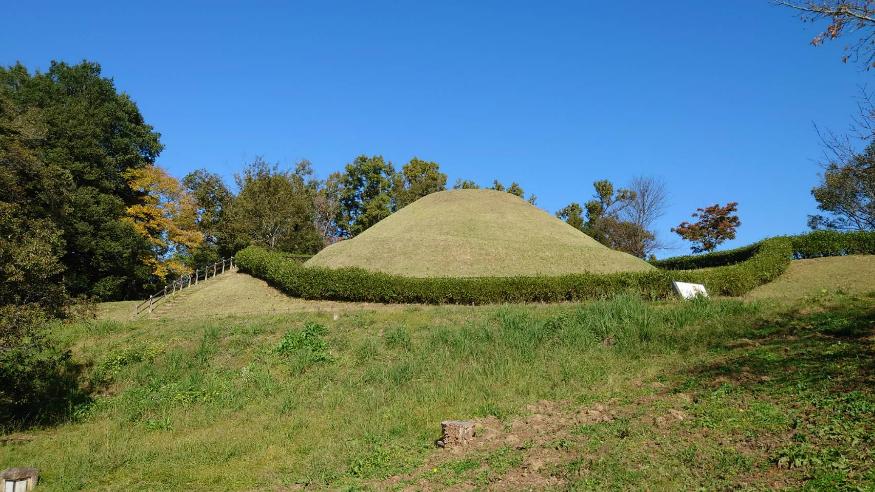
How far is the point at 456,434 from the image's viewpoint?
811cm

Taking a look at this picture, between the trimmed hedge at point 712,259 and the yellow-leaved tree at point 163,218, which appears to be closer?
the trimmed hedge at point 712,259

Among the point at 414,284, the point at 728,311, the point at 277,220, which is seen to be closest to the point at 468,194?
the point at 277,220

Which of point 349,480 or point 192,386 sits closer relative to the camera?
point 349,480

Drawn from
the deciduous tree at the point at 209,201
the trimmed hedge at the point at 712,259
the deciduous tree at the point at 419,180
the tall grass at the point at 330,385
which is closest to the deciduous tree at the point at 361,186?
the deciduous tree at the point at 419,180

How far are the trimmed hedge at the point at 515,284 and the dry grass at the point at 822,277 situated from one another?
1.94ft

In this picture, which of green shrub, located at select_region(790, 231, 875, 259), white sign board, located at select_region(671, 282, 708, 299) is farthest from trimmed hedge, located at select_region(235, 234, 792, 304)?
green shrub, located at select_region(790, 231, 875, 259)

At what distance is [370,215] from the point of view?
6009 centimetres

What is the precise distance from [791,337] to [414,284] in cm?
1583

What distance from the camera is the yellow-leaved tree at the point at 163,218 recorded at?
42.5m

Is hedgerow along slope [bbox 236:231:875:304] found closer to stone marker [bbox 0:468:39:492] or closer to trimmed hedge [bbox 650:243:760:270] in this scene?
trimmed hedge [bbox 650:243:760:270]

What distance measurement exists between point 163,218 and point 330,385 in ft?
124

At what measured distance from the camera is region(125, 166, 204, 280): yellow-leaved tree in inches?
1672

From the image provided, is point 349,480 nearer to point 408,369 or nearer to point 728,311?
point 408,369

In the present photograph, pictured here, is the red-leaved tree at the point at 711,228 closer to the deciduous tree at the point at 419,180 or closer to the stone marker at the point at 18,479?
the deciduous tree at the point at 419,180
